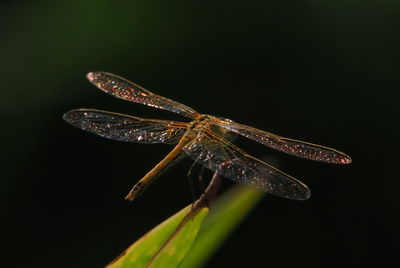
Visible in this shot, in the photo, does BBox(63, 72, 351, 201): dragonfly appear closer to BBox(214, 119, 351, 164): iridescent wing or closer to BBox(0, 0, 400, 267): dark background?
BBox(214, 119, 351, 164): iridescent wing

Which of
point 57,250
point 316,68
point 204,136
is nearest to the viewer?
point 204,136

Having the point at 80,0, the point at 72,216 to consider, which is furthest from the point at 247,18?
the point at 72,216

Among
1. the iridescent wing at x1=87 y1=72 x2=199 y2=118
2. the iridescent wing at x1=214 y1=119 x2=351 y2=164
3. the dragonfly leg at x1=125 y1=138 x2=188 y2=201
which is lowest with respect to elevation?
the dragonfly leg at x1=125 y1=138 x2=188 y2=201

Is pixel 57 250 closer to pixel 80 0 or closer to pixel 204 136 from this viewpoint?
pixel 80 0

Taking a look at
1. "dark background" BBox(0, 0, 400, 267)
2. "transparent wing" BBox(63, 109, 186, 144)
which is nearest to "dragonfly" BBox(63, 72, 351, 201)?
"transparent wing" BBox(63, 109, 186, 144)

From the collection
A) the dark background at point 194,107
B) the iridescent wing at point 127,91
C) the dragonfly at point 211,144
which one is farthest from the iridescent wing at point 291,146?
the dark background at point 194,107

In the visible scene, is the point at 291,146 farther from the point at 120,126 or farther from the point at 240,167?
the point at 120,126
